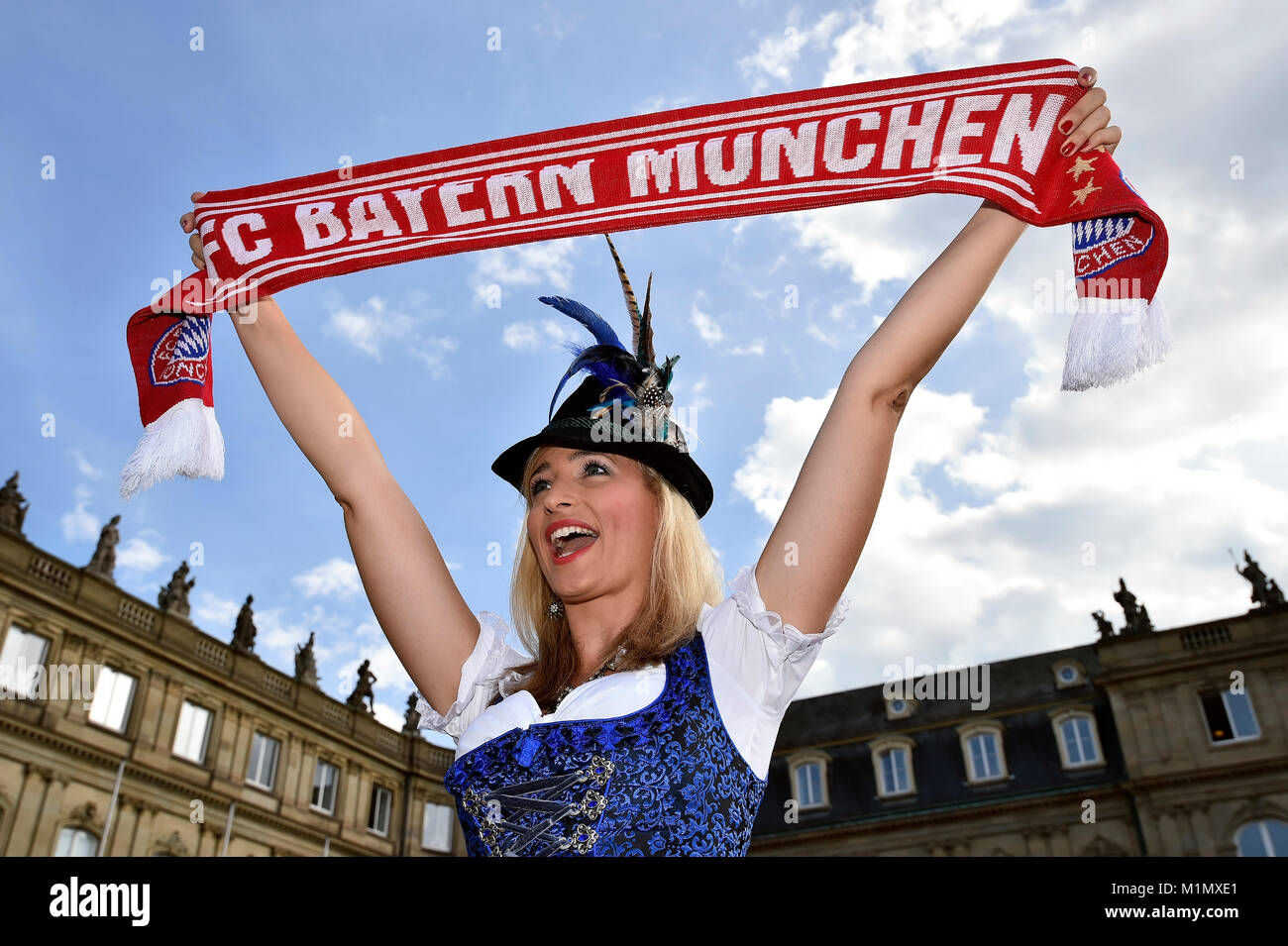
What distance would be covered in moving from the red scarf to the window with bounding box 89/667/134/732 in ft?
80.2

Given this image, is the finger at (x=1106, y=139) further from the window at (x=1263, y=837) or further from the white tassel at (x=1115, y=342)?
the window at (x=1263, y=837)

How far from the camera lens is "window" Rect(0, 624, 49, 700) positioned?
73.7 feet

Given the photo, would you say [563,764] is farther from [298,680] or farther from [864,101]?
[298,680]

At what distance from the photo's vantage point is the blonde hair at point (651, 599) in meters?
3.10

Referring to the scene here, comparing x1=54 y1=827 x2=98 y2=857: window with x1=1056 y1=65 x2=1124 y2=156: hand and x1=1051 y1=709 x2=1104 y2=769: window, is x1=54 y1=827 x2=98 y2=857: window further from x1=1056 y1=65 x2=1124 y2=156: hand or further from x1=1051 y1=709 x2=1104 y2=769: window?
x1=1051 y1=709 x2=1104 y2=769: window

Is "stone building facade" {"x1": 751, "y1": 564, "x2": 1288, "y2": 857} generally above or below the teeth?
above

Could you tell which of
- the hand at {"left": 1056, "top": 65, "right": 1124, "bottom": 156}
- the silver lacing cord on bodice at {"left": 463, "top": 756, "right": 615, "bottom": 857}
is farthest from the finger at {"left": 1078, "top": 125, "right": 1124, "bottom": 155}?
the silver lacing cord on bodice at {"left": 463, "top": 756, "right": 615, "bottom": 857}

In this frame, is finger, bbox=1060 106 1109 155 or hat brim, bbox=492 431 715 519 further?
hat brim, bbox=492 431 715 519

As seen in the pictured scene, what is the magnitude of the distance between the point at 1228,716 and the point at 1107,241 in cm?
3207

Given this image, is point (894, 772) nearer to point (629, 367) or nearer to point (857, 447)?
point (629, 367)

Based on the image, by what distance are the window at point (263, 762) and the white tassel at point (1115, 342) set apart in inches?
1165

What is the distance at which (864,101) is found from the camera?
336cm
